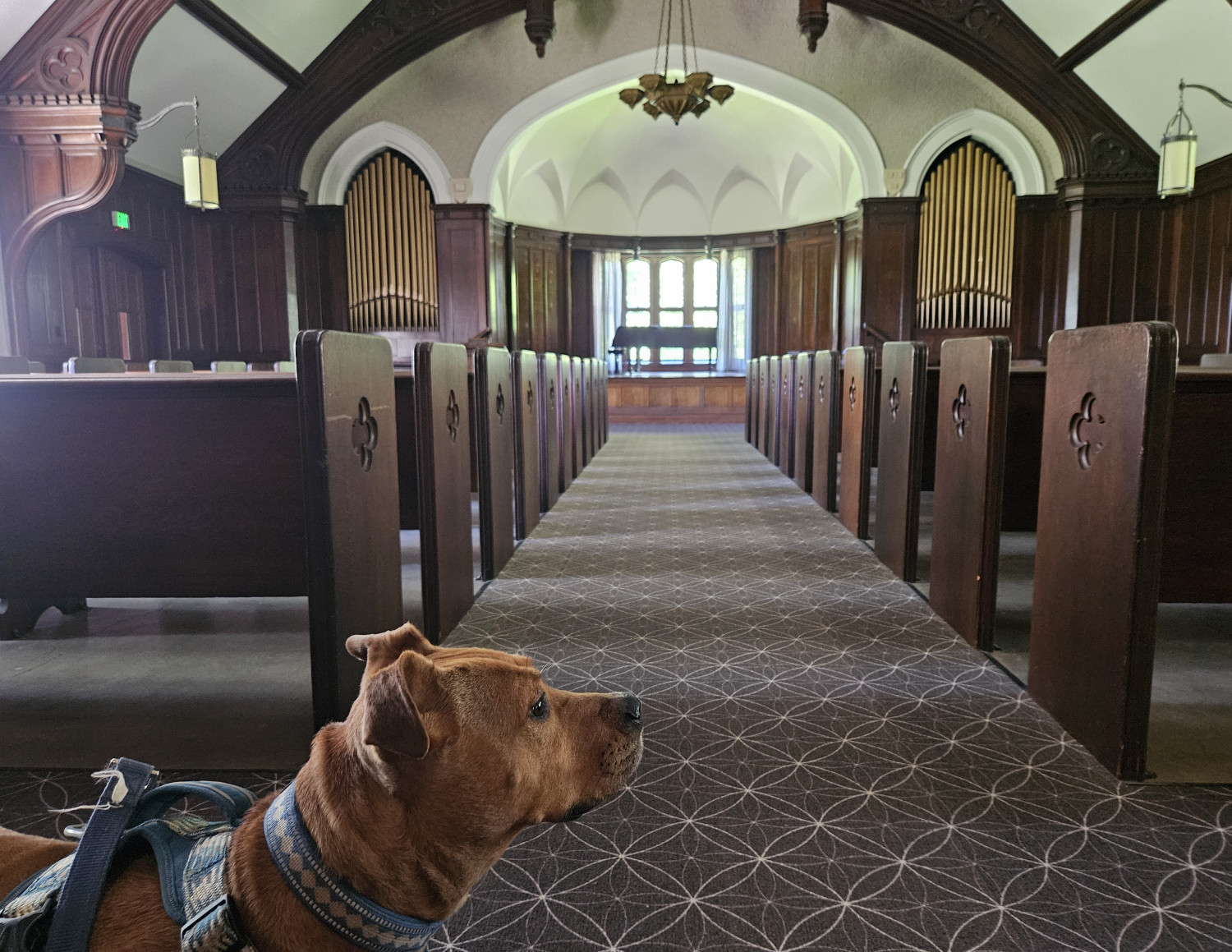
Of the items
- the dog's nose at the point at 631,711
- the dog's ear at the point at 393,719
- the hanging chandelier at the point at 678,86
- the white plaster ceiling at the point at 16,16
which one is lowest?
the dog's nose at the point at 631,711

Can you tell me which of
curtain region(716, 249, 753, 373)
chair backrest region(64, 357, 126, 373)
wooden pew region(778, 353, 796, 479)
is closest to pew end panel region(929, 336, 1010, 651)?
wooden pew region(778, 353, 796, 479)

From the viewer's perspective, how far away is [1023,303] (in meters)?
10.3

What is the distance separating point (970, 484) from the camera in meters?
2.64

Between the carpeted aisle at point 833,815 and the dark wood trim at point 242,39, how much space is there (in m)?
6.66

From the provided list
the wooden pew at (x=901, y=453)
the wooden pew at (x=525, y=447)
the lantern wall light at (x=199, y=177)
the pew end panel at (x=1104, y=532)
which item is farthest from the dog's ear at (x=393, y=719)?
the lantern wall light at (x=199, y=177)

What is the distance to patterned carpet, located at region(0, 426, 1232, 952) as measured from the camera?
134 centimetres

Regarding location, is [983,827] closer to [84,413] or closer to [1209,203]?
[84,413]

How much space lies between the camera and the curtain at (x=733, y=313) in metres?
14.2

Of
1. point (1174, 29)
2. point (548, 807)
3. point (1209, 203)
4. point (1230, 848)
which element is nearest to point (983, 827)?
point (1230, 848)

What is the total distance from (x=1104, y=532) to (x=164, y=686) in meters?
2.39

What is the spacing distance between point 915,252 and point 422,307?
601 centimetres

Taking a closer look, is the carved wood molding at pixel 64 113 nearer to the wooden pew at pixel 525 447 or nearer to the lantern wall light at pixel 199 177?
the lantern wall light at pixel 199 177

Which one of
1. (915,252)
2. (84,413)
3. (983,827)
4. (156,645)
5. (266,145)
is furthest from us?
(915,252)

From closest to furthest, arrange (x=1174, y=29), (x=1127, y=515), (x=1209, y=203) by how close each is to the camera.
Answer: (x=1127, y=515) < (x=1174, y=29) < (x=1209, y=203)
